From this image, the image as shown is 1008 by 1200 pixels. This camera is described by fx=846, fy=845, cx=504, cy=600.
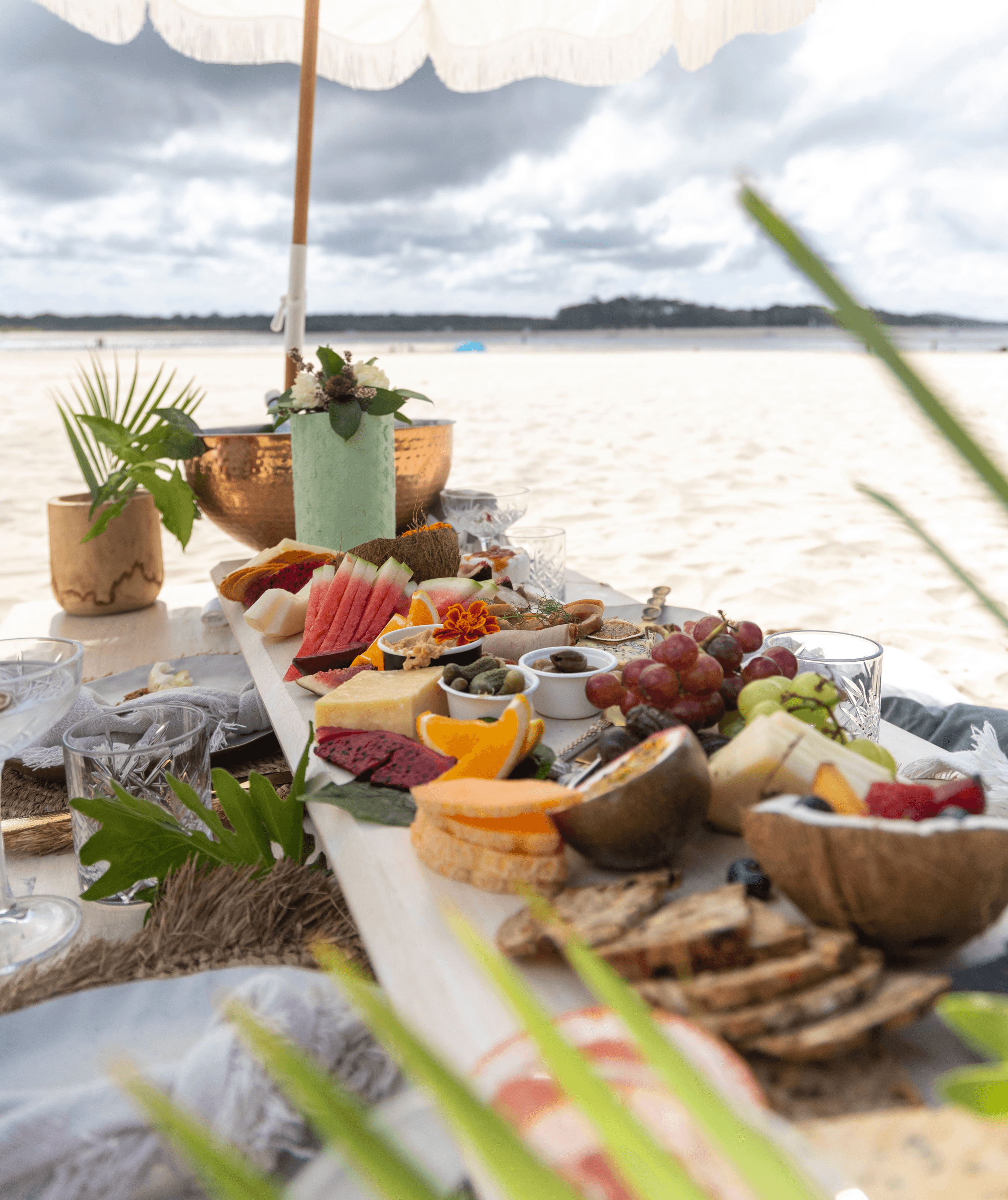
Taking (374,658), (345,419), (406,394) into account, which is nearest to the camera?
(374,658)

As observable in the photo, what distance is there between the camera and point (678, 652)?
1.02 meters

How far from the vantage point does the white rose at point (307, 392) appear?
6.32 feet

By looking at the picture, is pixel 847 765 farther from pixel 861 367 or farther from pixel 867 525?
pixel 861 367

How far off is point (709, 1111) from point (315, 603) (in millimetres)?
1459

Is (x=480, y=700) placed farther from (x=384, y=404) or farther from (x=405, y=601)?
(x=384, y=404)

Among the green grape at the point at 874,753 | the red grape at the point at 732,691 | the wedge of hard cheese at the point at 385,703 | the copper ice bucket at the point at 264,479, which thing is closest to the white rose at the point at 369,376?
the copper ice bucket at the point at 264,479

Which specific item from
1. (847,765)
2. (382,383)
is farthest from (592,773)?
(382,383)

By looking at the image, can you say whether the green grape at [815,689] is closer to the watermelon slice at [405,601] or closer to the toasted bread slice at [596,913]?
the toasted bread slice at [596,913]

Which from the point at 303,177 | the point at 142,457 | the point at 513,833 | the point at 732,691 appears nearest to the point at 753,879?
the point at 513,833

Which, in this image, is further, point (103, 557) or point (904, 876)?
point (103, 557)

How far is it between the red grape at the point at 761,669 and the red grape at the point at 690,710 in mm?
92

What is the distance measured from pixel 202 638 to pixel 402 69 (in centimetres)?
226

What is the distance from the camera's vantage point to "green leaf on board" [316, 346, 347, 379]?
1.91m

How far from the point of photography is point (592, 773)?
0.89 metres
